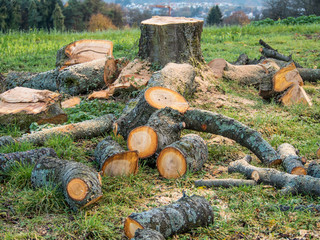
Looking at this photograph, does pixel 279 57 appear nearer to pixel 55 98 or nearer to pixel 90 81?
pixel 90 81

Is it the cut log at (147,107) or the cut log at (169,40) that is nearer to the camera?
the cut log at (147,107)

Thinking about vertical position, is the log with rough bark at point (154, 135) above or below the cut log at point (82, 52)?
below

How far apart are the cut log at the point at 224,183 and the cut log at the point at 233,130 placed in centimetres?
65

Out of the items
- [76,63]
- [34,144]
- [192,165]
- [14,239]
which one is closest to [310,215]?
[192,165]

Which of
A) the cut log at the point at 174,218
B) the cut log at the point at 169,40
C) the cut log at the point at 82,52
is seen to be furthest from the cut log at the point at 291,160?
the cut log at the point at 82,52

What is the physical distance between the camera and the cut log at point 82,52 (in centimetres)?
814

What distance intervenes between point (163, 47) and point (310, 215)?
15.2 ft

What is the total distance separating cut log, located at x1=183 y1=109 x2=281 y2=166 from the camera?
4.57 meters

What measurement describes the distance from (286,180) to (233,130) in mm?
1198

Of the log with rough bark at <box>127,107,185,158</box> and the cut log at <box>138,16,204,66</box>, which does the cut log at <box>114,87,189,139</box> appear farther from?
the cut log at <box>138,16,204,66</box>

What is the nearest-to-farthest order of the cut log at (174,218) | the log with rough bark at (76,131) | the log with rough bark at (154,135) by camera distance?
the cut log at (174,218), the log with rough bark at (154,135), the log with rough bark at (76,131)

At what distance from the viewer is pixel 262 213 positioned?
3.41 m

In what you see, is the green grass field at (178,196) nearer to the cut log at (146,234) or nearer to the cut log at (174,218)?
the cut log at (174,218)

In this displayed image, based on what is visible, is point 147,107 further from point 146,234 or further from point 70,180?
point 146,234
